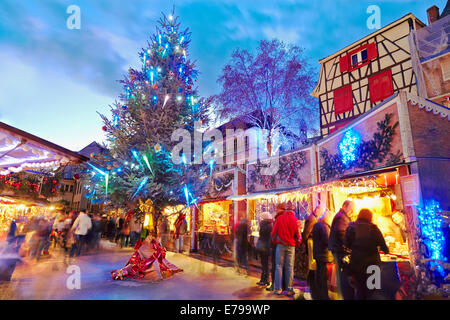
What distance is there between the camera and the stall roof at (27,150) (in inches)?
189

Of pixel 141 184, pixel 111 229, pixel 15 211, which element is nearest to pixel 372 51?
pixel 141 184

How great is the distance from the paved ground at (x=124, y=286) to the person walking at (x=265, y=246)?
298mm

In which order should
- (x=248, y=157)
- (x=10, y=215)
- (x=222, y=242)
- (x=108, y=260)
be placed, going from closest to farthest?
(x=108, y=260) → (x=222, y=242) → (x=10, y=215) → (x=248, y=157)

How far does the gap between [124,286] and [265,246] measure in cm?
336

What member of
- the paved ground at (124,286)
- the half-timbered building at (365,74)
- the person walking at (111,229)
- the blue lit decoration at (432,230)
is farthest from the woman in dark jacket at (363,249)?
the person walking at (111,229)

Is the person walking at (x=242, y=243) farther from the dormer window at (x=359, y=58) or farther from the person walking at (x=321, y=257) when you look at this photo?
the dormer window at (x=359, y=58)

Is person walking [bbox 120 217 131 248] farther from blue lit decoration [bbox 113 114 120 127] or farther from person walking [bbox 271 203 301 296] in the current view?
person walking [bbox 271 203 301 296]

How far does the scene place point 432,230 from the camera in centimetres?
529

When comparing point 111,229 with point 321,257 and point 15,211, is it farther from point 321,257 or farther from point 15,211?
point 321,257

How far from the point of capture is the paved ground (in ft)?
15.3

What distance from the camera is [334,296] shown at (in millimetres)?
4516
